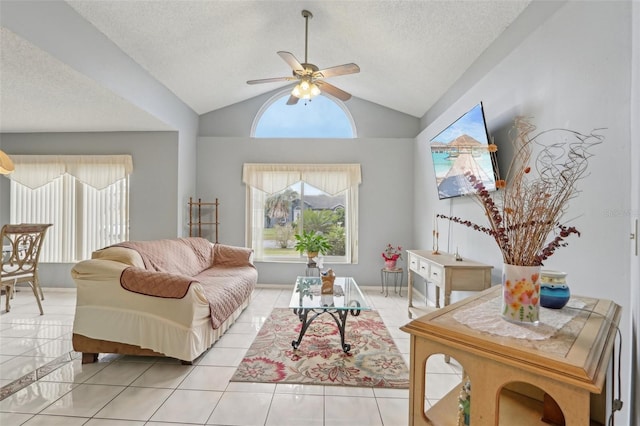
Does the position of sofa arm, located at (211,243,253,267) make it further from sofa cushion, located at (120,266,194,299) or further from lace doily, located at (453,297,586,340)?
lace doily, located at (453,297,586,340)

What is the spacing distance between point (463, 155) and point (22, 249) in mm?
5282

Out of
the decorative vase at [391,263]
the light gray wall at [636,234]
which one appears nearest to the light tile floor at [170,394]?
the light gray wall at [636,234]

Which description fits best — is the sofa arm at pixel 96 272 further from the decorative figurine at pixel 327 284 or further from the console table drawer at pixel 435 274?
the console table drawer at pixel 435 274

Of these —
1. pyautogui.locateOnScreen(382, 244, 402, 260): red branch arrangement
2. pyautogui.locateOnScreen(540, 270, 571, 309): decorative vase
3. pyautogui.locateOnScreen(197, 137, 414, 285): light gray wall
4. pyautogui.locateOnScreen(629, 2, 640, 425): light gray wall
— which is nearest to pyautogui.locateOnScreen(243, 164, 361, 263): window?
pyautogui.locateOnScreen(197, 137, 414, 285): light gray wall

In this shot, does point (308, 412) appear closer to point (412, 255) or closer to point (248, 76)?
point (412, 255)

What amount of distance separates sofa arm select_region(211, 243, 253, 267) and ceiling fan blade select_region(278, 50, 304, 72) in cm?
259

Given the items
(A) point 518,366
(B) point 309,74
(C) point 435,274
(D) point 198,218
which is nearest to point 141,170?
(D) point 198,218

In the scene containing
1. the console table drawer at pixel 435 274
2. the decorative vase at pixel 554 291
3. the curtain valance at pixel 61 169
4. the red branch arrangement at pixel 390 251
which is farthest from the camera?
the red branch arrangement at pixel 390 251

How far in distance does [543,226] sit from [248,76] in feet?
14.0

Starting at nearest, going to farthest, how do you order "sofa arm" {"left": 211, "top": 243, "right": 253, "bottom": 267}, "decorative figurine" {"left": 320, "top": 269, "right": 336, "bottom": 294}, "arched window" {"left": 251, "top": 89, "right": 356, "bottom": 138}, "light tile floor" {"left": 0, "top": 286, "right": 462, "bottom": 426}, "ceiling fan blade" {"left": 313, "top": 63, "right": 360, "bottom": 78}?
"light tile floor" {"left": 0, "top": 286, "right": 462, "bottom": 426} < "ceiling fan blade" {"left": 313, "top": 63, "right": 360, "bottom": 78} < "decorative figurine" {"left": 320, "top": 269, "right": 336, "bottom": 294} < "sofa arm" {"left": 211, "top": 243, "right": 253, "bottom": 267} < "arched window" {"left": 251, "top": 89, "right": 356, "bottom": 138}

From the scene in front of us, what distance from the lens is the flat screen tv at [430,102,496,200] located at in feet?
8.21

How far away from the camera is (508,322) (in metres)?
1.02

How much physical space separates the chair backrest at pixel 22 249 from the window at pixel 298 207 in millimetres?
2655

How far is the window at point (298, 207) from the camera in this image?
509 cm
